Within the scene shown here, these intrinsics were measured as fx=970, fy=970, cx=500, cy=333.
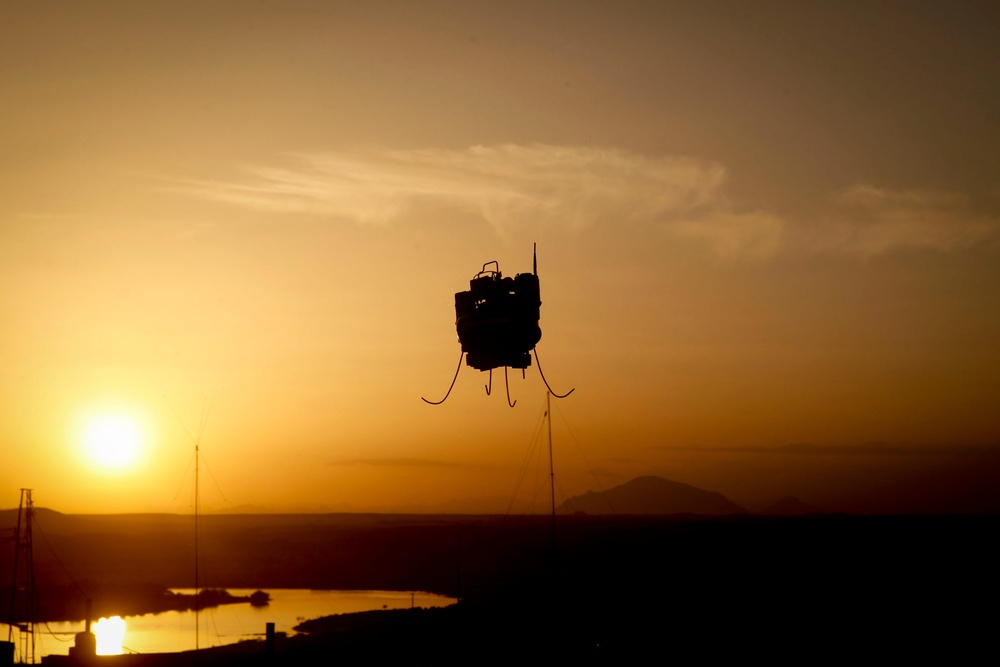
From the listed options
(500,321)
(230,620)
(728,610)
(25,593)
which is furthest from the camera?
(25,593)

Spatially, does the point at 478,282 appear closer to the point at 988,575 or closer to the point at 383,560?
the point at 988,575

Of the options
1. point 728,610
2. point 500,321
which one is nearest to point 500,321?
point 500,321

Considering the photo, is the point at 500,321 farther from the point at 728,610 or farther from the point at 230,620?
the point at 230,620

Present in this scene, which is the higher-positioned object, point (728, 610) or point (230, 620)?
point (728, 610)

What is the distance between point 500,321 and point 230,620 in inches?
1835

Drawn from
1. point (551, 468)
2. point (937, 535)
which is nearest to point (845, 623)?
point (551, 468)

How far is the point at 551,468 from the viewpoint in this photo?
3759 cm

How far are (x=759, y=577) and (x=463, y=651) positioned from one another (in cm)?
1340

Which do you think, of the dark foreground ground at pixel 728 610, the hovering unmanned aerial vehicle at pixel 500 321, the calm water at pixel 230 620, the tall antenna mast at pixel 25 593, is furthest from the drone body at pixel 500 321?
the calm water at pixel 230 620

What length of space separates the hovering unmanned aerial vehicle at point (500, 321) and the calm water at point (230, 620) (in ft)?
A: 112

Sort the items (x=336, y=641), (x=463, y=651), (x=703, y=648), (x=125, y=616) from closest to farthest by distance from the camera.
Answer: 1. (x=703, y=648)
2. (x=463, y=651)
3. (x=336, y=641)
4. (x=125, y=616)

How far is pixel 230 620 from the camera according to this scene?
53094mm

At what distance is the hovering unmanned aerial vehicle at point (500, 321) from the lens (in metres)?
11.8

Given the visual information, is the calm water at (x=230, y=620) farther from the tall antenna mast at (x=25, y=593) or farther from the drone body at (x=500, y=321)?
the drone body at (x=500, y=321)
